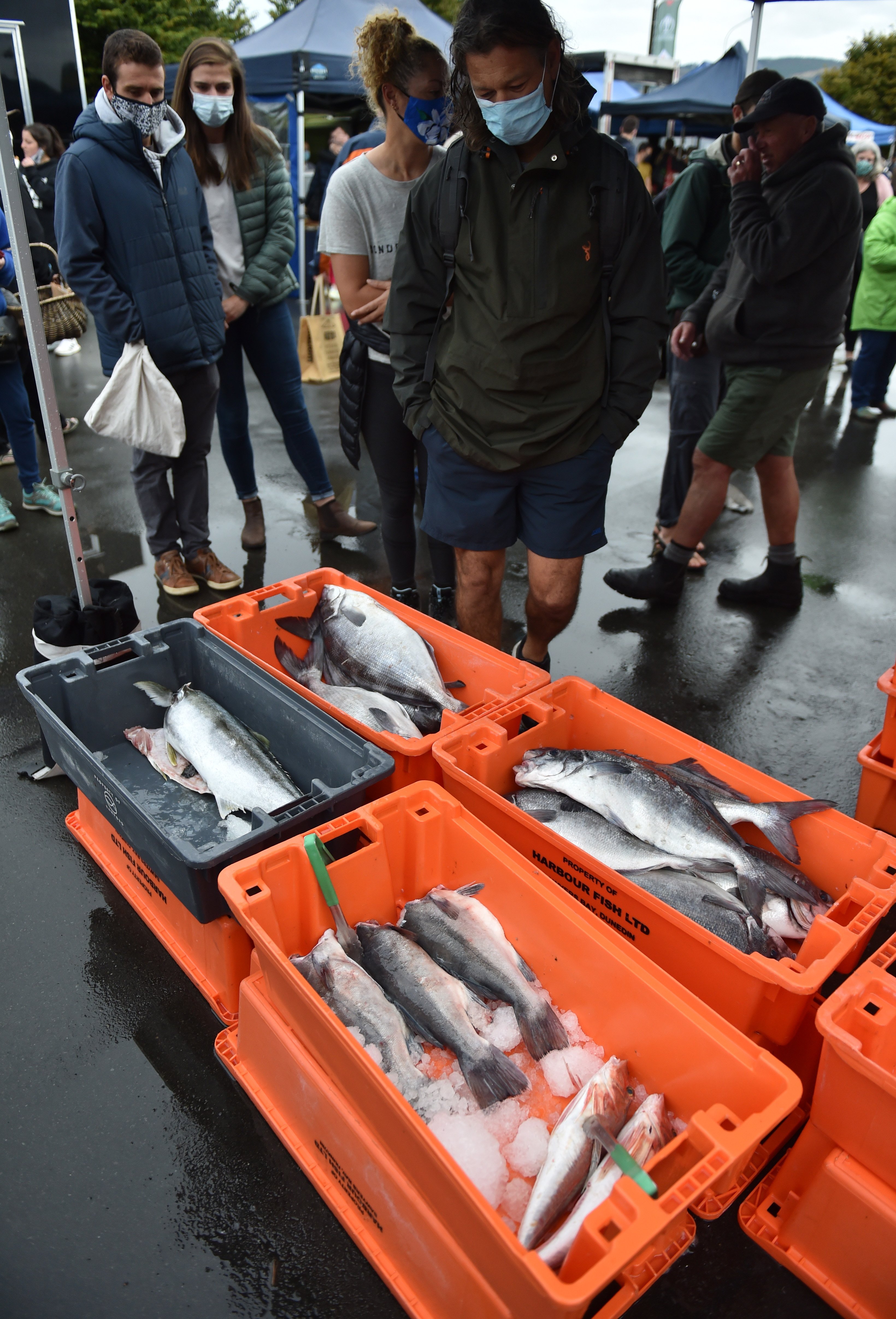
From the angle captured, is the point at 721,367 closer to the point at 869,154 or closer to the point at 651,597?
the point at 651,597

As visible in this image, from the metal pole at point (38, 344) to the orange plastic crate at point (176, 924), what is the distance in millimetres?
1154

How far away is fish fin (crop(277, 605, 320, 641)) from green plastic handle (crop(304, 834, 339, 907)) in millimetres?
1295

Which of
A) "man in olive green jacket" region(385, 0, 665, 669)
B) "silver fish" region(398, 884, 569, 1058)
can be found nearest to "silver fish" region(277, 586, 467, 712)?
"man in olive green jacket" region(385, 0, 665, 669)

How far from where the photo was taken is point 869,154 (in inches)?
367

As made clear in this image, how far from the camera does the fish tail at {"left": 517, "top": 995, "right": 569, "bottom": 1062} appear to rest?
1.95 meters

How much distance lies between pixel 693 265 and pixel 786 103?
3.93ft

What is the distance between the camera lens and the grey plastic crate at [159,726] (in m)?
2.14

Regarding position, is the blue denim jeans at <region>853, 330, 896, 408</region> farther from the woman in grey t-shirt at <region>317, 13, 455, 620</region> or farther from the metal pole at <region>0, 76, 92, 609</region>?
the metal pole at <region>0, 76, 92, 609</region>

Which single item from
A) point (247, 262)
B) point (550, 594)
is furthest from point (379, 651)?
point (247, 262)

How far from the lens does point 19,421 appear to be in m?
5.41

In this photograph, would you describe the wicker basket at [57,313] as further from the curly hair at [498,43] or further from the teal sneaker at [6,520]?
the curly hair at [498,43]

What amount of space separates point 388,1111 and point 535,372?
2.30 metres

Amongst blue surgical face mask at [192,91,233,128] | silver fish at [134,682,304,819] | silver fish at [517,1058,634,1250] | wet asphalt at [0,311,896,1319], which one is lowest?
wet asphalt at [0,311,896,1319]

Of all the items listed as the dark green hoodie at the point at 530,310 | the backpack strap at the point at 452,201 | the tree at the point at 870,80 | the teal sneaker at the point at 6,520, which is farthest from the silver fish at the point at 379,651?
the tree at the point at 870,80
